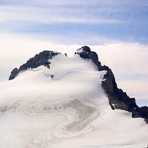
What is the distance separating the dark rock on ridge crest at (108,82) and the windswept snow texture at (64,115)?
2.06 meters

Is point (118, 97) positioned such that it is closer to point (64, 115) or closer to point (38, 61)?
point (64, 115)

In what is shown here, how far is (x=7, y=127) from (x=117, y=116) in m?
22.5

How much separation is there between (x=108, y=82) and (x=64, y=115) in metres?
23.1

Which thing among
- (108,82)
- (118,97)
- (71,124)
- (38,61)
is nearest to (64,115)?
(71,124)

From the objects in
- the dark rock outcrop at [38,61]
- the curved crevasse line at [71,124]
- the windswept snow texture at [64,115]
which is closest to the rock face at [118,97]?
the windswept snow texture at [64,115]

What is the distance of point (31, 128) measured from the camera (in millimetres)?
A: 64000

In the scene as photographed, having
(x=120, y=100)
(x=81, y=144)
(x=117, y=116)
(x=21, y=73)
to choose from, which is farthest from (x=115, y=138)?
(x=21, y=73)

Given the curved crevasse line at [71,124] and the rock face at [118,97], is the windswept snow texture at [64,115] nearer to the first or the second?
the curved crevasse line at [71,124]

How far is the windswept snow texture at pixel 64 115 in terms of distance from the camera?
2248 inches

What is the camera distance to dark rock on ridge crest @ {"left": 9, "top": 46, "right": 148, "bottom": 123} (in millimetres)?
80769

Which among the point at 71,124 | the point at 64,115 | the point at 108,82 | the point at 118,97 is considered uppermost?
the point at 108,82

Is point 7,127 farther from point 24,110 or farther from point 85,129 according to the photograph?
point 85,129

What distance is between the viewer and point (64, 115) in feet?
230

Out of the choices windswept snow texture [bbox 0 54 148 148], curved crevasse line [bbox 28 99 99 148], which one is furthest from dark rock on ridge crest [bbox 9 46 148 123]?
curved crevasse line [bbox 28 99 99 148]
